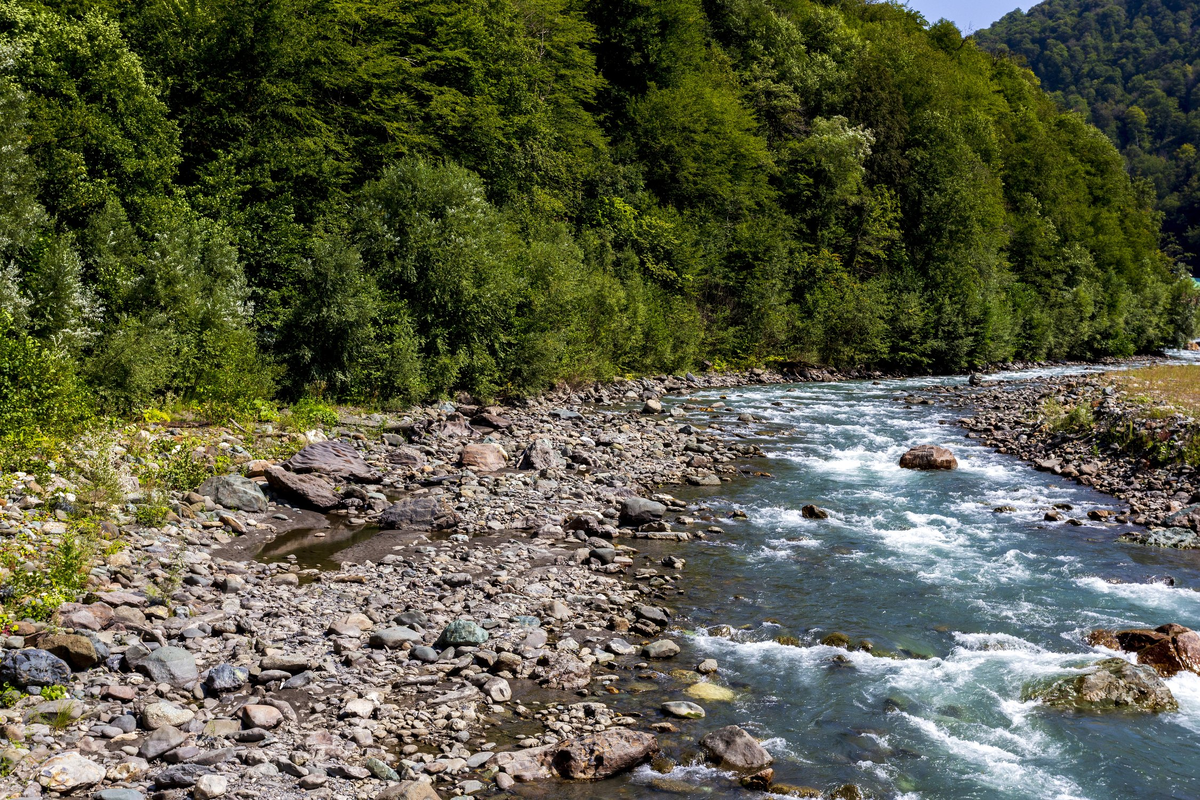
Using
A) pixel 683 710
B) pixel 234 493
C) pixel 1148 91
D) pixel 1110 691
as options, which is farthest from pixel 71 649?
pixel 1148 91

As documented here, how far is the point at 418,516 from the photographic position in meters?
14.3

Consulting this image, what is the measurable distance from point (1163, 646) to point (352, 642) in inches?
415

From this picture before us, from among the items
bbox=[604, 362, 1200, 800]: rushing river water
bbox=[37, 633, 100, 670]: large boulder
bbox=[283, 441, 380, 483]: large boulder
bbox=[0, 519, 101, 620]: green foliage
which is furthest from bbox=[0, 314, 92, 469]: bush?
bbox=[604, 362, 1200, 800]: rushing river water

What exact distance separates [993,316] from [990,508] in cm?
3916

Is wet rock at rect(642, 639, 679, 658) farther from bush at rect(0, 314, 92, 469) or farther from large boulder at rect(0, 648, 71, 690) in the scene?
bush at rect(0, 314, 92, 469)

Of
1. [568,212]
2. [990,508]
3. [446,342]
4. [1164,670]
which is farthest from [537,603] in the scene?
Answer: [568,212]

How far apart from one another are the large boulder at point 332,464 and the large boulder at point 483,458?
7.68 ft

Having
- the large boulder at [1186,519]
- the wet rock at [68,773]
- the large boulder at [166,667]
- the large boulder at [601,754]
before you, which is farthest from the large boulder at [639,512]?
the large boulder at [1186,519]

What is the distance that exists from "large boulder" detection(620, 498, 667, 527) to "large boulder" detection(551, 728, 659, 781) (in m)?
7.47

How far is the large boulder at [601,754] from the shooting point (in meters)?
7.26

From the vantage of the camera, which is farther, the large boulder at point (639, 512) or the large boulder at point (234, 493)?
the large boulder at point (639, 512)

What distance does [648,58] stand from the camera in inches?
1989

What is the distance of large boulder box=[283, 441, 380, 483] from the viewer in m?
15.9

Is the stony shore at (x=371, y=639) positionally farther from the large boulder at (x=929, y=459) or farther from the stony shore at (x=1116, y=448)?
the large boulder at (x=929, y=459)
